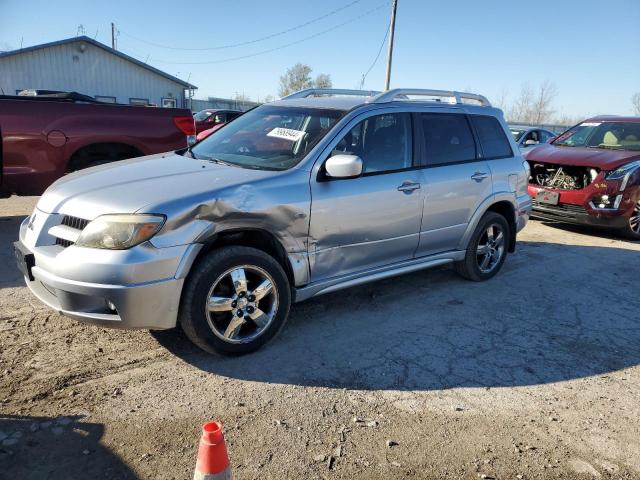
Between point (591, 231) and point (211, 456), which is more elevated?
point (211, 456)

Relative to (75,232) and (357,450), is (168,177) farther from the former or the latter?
(357,450)

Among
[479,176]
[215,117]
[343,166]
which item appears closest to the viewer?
[343,166]

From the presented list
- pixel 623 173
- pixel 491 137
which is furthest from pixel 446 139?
pixel 623 173

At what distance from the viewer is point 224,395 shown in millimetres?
3078

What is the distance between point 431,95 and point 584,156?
4517 mm

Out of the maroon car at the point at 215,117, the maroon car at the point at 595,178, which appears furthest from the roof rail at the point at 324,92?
the maroon car at the point at 215,117

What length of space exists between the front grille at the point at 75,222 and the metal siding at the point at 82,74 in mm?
23956

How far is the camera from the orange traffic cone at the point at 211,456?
6.44 ft

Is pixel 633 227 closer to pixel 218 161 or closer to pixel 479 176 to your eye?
pixel 479 176

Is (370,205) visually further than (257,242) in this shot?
Yes

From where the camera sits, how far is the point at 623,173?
771 centimetres

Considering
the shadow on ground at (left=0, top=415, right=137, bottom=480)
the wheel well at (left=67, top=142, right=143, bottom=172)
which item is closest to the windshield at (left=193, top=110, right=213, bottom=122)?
the wheel well at (left=67, top=142, right=143, bottom=172)

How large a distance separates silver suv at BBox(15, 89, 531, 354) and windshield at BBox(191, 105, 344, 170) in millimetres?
17

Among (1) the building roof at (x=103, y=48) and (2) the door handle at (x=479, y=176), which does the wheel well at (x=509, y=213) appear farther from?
(1) the building roof at (x=103, y=48)
